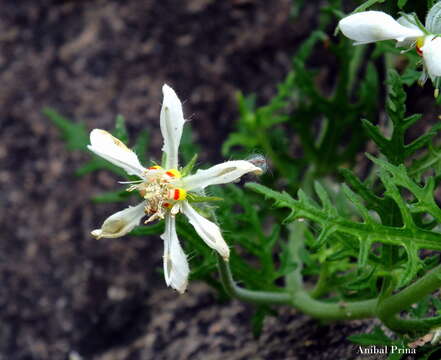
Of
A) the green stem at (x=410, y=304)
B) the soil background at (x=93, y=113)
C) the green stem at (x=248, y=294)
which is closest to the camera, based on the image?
the green stem at (x=410, y=304)

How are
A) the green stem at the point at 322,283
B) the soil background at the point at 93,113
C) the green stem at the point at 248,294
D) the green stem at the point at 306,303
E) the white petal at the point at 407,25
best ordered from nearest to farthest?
1. the white petal at the point at 407,25
2. the green stem at the point at 248,294
3. the green stem at the point at 306,303
4. the green stem at the point at 322,283
5. the soil background at the point at 93,113

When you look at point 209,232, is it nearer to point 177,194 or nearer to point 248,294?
point 177,194

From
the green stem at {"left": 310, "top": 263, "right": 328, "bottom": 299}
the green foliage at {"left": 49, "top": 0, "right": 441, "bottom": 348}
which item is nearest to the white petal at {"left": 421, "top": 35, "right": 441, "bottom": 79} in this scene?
the green foliage at {"left": 49, "top": 0, "right": 441, "bottom": 348}

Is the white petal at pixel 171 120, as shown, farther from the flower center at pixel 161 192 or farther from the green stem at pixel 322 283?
the green stem at pixel 322 283

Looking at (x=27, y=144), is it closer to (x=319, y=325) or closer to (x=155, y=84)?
(x=155, y=84)

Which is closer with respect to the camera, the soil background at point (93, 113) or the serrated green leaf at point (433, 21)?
the serrated green leaf at point (433, 21)

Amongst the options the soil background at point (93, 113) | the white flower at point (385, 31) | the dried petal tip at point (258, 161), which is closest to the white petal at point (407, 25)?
the white flower at point (385, 31)

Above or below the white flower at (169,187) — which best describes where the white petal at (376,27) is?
above
